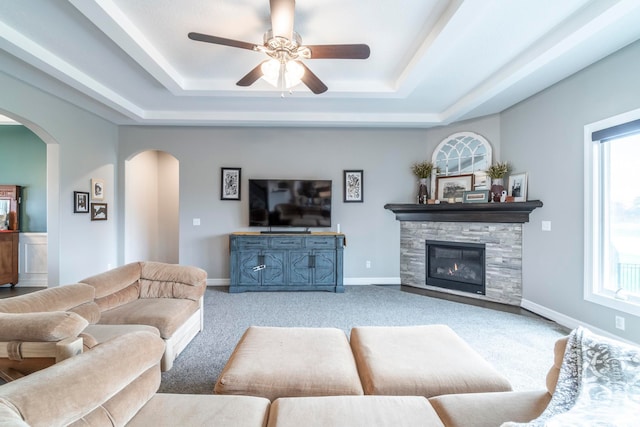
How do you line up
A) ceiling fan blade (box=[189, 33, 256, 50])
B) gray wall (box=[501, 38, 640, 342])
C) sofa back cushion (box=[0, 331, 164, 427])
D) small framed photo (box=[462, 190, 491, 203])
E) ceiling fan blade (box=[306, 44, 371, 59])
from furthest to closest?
1. small framed photo (box=[462, 190, 491, 203])
2. gray wall (box=[501, 38, 640, 342])
3. ceiling fan blade (box=[306, 44, 371, 59])
4. ceiling fan blade (box=[189, 33, 256, 50])
5. sofa back cushion (box=[0, 331, 164, 427])

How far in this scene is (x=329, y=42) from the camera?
2812mm

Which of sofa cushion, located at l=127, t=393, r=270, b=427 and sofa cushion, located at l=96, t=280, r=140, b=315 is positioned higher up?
sofa cushion, located at l=96, t=280, r=140, b=315

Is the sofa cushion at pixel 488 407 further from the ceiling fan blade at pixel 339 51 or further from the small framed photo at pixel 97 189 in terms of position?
the small framed photo at pixel 97 189

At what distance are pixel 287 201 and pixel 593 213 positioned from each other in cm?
383

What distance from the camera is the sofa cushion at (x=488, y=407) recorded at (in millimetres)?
1120

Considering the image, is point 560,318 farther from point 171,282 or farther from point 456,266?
point 171,282

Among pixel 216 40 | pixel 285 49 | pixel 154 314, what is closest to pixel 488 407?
pixel 154 314

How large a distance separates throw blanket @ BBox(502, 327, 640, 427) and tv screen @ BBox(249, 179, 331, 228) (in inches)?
146

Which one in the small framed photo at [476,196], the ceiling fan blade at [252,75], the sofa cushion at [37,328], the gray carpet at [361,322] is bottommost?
the gray carpet at [361,322]

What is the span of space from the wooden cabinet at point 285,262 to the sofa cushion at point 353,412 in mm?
3176

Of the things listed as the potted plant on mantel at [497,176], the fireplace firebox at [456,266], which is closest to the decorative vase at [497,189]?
the potted plant on mantel at [497,176]

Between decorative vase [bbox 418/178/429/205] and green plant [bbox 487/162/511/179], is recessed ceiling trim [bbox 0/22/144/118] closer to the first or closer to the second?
decorative vase [bbox 418/178/429/205]

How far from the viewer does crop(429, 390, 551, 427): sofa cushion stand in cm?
112

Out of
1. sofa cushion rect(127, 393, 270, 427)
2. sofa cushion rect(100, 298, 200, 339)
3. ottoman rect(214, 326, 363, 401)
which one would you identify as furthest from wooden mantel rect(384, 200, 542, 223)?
sofa cushion rect(127, 393, 270, 427)
